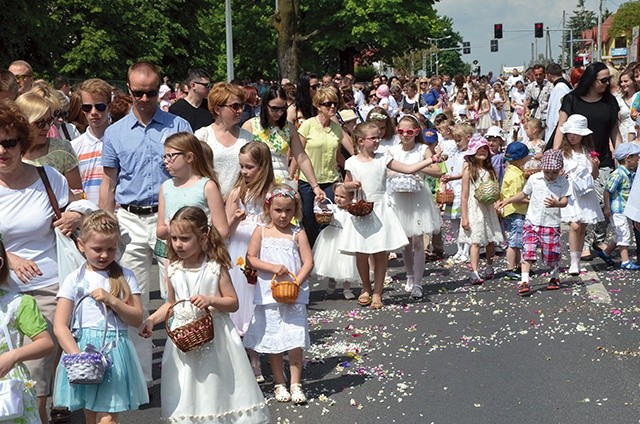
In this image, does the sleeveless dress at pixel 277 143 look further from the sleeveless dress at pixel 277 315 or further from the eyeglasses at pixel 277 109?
the sleeveless dress at pixel 277 315

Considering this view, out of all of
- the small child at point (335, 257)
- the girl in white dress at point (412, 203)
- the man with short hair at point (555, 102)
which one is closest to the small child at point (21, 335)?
the small child at point (335, 257)

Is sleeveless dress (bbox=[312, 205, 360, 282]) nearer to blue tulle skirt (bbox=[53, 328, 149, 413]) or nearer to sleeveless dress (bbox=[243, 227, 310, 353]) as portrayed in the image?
sleeveless dress (bbox=[243, 227, 310, 353])

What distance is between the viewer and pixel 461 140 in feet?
44.2

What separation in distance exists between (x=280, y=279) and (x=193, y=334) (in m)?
1.43

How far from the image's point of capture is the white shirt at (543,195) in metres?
11.1

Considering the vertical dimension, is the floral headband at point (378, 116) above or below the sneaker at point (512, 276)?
above

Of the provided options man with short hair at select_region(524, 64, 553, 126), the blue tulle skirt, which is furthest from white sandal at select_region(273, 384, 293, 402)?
man with short hair at select_region(524, 64, 553, 126)

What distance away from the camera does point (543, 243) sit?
11.0 meters

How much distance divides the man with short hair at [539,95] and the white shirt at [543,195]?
9526 millimetres

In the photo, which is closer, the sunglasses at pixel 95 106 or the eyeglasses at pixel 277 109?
the sunglasses at pixel 95 106

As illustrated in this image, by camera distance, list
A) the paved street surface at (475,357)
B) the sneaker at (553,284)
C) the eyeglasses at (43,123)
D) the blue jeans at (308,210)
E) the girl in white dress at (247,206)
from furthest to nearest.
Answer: the blue jeans at (308,210) → the sneaker at (553,284) → the girl in white dress at (247,206) → the paved street surface at (475,357) → the eyeglasses at (43,123)

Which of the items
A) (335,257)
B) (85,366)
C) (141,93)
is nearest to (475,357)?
(335,257)

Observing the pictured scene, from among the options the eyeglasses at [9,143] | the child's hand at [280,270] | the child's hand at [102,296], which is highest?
the eyeglasses at [9,143]

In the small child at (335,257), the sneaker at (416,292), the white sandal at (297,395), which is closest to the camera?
the white sandal at (297,395)
